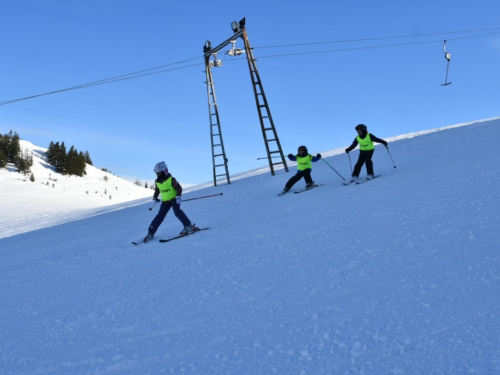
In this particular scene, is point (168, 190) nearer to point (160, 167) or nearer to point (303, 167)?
point (160, 167)

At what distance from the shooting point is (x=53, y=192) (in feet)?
115

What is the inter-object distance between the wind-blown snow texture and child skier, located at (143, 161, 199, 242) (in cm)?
58

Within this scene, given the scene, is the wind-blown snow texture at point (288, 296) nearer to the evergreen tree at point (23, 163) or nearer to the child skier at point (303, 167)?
the child skier at point (303, 167)

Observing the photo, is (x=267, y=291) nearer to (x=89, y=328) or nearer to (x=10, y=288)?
(x=89, y=328)

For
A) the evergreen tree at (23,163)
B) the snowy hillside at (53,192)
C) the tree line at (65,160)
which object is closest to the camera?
the snowy hillside at (53,192)

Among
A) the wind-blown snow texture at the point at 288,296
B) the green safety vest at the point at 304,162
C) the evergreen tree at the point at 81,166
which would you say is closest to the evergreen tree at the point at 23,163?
the evergreen tree at the point at 81,166

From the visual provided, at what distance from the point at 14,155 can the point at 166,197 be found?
37.1 metres

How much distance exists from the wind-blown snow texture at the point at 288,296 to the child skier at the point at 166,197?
1.91 ft

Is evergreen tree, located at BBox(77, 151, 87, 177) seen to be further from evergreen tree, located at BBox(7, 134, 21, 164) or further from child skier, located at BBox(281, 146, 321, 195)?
child skier, located at BBox(281, 146, 321, 195)

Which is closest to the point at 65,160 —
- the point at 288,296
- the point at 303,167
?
the point at 303,167

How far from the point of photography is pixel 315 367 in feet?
10.8

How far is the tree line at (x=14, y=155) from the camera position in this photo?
40.2 m

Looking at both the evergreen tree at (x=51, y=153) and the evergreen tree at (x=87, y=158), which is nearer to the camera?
the evergreen tree at (x=51, y=153)

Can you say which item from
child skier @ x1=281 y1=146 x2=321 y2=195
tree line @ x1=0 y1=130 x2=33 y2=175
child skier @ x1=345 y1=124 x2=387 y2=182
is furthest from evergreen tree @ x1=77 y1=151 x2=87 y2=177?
child skier @ x1=345 y1=124 x2=387 y2=182
